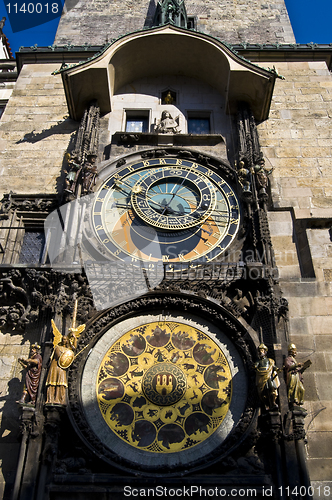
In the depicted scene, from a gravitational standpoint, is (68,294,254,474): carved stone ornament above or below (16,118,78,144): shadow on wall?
below

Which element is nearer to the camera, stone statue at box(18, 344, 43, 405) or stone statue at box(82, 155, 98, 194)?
stone statue at box(18, 344, 43, 405)

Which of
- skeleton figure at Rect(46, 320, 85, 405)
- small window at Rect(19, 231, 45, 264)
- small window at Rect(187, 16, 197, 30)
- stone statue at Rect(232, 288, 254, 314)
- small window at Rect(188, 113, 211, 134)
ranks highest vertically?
small window at Rect(187, 16, 197, 30)

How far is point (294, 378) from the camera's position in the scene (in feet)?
23.7

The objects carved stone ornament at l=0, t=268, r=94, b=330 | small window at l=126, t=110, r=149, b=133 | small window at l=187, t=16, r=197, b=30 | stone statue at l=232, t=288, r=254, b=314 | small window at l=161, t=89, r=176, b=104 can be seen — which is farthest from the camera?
small window at l=187, t=16, r=197, b=30

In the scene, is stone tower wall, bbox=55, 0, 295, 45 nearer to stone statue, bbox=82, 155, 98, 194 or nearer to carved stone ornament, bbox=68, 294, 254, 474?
stone statue, bbox=82, 155, 98, 194

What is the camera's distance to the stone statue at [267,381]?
699 centimetres

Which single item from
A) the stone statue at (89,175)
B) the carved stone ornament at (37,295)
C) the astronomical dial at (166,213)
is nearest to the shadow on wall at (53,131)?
the stone statue at (89,175)

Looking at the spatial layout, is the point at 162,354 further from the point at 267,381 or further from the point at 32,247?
the point at 32,247

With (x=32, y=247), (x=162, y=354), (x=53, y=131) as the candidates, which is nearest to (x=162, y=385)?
(x=162, y=354)

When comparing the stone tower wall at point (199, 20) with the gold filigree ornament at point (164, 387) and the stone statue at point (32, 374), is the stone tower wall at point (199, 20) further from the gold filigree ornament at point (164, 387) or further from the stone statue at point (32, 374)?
the stone statue at point (32, 374)

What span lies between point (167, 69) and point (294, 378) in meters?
8.55

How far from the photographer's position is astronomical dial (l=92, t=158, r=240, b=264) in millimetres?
9234

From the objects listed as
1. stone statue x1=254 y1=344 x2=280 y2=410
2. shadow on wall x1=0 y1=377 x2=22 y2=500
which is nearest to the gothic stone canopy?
stone statue x1=254 y1=344 x2=280 y2=410

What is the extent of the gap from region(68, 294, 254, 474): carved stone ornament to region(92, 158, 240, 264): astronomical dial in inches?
52.2
